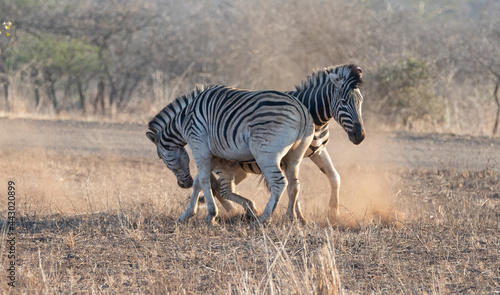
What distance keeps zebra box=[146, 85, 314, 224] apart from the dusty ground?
0.51 m

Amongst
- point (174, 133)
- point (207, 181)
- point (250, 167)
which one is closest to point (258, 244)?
point (207, 181)

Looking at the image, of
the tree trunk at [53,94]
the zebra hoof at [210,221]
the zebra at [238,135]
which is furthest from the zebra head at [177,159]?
the tree trunk at [53,94]

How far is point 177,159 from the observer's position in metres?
7.60

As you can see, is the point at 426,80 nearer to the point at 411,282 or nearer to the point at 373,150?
the point at 373,150

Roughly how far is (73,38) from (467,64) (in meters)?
13.3

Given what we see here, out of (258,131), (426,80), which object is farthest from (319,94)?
(426,80)

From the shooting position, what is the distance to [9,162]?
35.7 feet

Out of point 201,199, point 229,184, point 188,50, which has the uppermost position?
point 188,50

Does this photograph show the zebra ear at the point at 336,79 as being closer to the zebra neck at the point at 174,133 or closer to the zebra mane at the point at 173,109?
the zebra mane at the point at 173,109

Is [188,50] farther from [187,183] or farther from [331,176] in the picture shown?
[331,176]

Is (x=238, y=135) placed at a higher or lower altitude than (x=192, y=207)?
higher

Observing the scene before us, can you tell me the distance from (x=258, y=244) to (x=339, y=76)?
2.02 meters

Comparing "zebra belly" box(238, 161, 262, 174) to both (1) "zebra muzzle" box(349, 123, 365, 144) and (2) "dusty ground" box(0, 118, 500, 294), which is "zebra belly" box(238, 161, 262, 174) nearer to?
(2) "dusty ground" box(0, 118, 500, 294)

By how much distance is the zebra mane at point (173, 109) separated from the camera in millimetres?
7482
